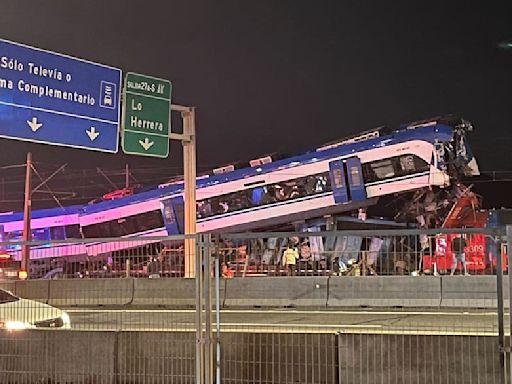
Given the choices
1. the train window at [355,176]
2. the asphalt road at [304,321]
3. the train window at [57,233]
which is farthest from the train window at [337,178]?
the train window at [57,233]

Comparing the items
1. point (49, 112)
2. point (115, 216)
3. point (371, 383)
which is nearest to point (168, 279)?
point (371, 383)

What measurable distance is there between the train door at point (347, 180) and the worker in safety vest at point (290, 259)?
19.6 m

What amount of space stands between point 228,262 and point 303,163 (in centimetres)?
2237

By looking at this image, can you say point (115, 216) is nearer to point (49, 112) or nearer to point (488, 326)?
point (49, 112)

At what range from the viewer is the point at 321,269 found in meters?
9.45

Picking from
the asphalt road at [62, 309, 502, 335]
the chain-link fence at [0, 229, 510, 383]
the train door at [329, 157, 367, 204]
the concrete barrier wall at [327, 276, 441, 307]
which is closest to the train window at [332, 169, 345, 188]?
the train door at [329, 157, 367, 204]

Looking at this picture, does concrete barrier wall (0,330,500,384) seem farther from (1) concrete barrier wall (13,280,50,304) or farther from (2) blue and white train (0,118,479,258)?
(2) blue and white train (0,118,479,258)

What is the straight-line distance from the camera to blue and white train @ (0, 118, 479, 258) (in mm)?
27641

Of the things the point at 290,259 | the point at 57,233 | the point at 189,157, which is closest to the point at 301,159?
the point at 189,157

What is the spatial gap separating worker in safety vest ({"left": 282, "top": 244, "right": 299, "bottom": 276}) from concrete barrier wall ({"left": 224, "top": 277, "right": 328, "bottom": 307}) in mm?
280

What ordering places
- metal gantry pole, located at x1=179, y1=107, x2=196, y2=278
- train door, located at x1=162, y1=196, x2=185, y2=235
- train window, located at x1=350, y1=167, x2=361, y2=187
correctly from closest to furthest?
1. metal gantry pole, located at x1=179, y1=107, x2=196, y2=278
2. train window, located at x1=350, y1=167, x2=361, y2=187
3. train door, located at x1=162, y1=196, x2=185, y2=235

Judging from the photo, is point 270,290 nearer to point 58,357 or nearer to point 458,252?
point 458,252

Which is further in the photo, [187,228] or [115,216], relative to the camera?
[115,216]

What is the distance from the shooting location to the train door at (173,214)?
109ft
